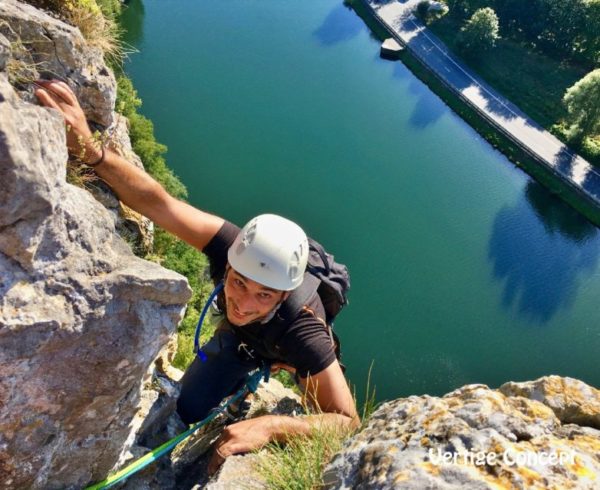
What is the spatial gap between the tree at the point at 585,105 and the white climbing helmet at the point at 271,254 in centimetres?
3324

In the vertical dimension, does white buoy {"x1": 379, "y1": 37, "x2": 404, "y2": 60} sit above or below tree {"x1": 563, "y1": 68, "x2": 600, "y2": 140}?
below

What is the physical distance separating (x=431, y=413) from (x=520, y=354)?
20.0 m

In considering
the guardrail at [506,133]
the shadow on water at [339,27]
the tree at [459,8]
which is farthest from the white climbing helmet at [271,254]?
the tree at [459,8]

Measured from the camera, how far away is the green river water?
2059 centimetres

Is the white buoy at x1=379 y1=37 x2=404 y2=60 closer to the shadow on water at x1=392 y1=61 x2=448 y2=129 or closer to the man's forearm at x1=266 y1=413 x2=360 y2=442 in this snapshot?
the shadow on water at x1=392 y1=61 x2=448 y2=129

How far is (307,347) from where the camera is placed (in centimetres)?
394

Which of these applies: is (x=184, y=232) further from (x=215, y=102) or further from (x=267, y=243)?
(x=215, y=102)

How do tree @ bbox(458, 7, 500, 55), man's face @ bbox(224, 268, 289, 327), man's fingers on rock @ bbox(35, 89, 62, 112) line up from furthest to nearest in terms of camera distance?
tree @ bbox(458, 7, 500, 55)
man's face @ bbox(224, 268, 289, 327)
man's fingers on rock @ bbox(35, 89, 62, 112)

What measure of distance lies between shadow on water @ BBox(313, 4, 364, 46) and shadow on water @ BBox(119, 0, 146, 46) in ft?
39.9

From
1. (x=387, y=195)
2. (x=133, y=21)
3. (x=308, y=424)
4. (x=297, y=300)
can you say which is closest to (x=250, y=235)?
(x=297, y=300)

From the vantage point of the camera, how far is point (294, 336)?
3947 millimetres

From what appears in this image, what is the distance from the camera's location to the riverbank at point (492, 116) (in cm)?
3000

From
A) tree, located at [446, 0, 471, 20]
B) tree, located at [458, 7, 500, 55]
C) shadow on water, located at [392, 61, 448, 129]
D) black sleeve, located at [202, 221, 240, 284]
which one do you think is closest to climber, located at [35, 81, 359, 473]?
black sleeve, located at [202, 221, 240, 284]

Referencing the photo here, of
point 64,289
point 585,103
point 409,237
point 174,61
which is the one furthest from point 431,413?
point 585,103
